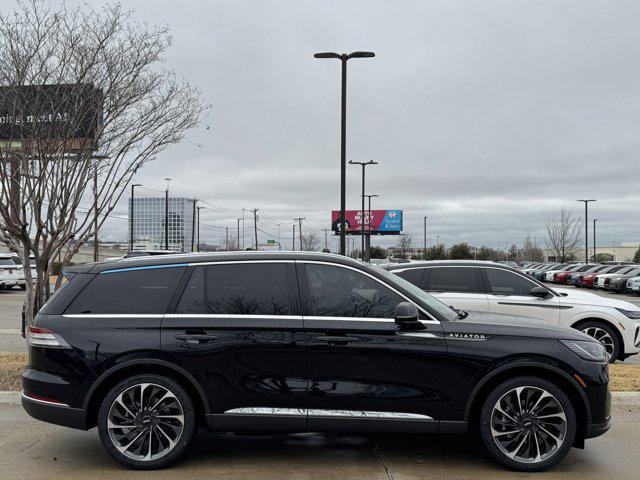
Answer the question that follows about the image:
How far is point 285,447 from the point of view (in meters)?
5.44

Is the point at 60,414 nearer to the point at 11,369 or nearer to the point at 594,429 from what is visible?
the point at 11,369

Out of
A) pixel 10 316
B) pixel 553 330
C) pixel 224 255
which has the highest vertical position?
pixel 224 255

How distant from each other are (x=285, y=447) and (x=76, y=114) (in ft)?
16.7

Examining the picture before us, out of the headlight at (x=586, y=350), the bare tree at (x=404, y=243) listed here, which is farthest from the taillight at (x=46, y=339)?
the bare tree at (x=404, y=243)

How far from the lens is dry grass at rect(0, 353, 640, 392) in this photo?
287 inches

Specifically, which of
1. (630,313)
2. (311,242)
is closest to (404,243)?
(311,242)

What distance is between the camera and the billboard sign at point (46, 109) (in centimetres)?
755

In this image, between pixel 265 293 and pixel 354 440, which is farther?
pixel 354 440

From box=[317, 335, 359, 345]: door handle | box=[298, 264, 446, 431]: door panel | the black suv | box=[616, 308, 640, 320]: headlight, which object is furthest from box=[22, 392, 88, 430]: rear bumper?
box=[616, 308, 640, 320]: headlight

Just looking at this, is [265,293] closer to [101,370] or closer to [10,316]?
[101,370]

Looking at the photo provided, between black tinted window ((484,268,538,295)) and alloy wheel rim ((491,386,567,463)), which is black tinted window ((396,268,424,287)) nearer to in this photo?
black tinted window ((484,268,538,295))

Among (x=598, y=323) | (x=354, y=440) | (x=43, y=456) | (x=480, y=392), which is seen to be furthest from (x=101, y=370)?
(x=598, y=323)

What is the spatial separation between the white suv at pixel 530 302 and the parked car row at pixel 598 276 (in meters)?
21.0

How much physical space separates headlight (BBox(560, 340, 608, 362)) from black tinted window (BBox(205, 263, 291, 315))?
2.34 m
